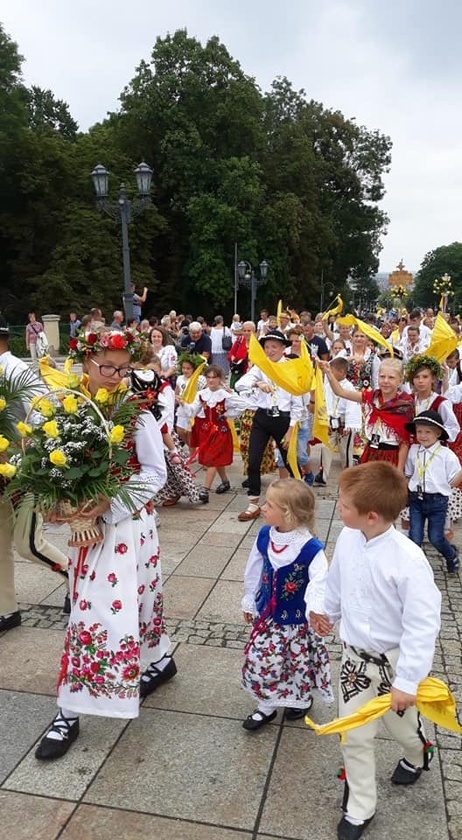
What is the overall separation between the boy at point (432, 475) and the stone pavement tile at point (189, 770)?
262cm

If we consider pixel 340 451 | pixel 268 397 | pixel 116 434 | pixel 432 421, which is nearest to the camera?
pixel 116 434

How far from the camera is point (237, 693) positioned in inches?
145

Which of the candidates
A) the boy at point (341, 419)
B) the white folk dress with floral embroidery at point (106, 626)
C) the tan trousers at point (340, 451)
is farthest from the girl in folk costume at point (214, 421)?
the white folk dress with floral embroidery at point (106, 626)

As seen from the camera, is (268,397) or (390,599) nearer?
(390,599)

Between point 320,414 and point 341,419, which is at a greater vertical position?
point 320,414

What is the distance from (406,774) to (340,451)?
581cm

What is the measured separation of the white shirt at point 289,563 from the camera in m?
3.04

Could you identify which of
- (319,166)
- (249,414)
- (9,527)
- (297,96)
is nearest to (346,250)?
(319,166)

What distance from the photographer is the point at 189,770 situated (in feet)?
10.0

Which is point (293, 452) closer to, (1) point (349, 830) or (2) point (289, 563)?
(2) point (289, 563)

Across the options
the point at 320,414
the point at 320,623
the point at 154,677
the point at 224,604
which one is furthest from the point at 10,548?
the point at 320,414

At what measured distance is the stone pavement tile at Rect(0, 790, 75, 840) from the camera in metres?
2.69

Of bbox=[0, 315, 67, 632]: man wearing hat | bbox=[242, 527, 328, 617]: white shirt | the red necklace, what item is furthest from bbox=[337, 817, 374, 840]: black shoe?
bbox=[0, 315, 67, 632]: man wearing hat

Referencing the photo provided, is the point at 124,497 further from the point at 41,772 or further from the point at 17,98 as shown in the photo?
the point at 17,98
